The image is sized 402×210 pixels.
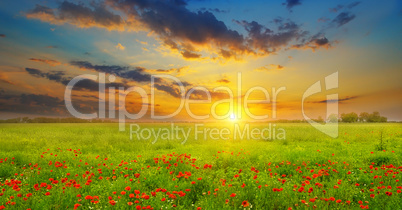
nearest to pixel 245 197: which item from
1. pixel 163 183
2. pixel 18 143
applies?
pixel 163 183

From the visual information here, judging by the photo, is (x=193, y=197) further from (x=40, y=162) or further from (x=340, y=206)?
(x=40, y=162)

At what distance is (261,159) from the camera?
995cm

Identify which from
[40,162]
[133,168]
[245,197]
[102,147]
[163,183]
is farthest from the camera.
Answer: [102,147]

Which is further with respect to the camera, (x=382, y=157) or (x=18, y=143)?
(x=18, y=143)

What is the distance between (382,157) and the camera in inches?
389

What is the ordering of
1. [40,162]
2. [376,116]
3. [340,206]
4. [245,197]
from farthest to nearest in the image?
[376,116] < [40,162] < [245,197] < [340,206]

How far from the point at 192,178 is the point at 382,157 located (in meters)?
8.49

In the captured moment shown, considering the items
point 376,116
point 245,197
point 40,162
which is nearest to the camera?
point 245,197

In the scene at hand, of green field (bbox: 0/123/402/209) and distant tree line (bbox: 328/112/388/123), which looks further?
distant tree line (bbox: 328/112/388/123)

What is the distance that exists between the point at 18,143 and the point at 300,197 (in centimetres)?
1642

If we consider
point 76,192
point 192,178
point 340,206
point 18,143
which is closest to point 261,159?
point 192,178

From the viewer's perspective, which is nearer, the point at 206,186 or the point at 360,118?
the point at 206,186

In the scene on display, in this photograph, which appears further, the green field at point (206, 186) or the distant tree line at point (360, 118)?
the distant tree line at point (360, 118)

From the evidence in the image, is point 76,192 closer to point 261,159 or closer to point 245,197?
point 245,197
